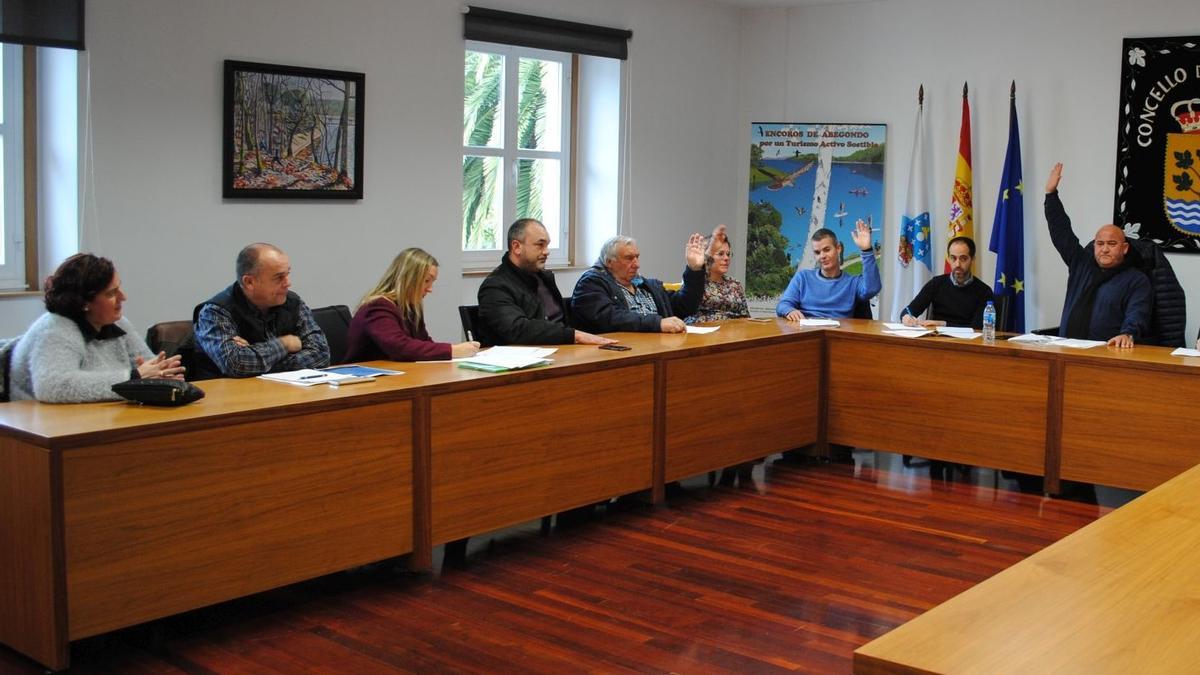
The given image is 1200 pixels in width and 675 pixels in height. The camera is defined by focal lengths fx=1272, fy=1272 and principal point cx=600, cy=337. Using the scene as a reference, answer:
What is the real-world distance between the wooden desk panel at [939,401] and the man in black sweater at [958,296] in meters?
0.65

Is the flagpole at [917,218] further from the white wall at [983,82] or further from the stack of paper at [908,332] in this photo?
the stack of paper at [908,332]

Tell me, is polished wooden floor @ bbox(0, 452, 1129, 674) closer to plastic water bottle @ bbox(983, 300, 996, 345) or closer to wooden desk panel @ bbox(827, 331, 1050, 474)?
wooden desk panel @ bbox(827, 331, 1050, 474)

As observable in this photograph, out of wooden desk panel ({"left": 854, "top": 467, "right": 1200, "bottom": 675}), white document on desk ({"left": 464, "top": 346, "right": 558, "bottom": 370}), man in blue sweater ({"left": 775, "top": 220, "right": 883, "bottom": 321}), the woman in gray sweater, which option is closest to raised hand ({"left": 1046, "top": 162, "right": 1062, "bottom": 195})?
man in blue sweater ({"left": 775, "top": 220, "right": 883, "bottom": 321})

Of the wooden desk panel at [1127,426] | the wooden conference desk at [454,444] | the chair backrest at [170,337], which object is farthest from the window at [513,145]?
the wooden desk panel at [1127,426]

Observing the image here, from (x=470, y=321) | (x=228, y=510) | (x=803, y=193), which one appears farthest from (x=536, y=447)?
(x=803, y=193)

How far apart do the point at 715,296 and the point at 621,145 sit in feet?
5.78

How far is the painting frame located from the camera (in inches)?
236

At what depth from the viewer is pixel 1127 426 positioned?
219 inches

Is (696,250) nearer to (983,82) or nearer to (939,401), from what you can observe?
(939,401)

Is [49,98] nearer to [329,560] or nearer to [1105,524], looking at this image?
[329,560]

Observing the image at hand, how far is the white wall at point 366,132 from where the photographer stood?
5.61m

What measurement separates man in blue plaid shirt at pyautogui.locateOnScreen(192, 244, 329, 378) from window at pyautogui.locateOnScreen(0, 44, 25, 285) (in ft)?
4.99

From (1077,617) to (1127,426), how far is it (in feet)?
12.7

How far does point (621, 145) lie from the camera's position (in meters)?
8.16
